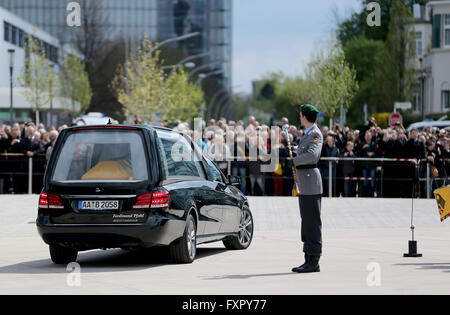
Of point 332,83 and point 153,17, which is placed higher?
point 153,17

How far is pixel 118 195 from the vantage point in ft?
42.5

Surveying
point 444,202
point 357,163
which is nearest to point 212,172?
point 444,202

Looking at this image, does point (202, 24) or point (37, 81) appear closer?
point (37, 81)

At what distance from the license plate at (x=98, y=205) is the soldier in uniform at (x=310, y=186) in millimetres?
2193

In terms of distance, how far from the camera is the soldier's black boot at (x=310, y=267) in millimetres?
12484

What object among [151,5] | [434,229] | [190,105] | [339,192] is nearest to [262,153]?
[339,192]

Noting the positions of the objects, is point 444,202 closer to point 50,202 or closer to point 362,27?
point 50,202

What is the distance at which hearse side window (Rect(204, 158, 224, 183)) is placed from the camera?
1485cm

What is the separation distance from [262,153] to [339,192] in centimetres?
241

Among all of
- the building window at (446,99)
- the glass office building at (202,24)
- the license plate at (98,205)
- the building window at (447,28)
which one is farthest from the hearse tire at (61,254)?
the glass office building at (202,24)

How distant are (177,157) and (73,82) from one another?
6769 cm

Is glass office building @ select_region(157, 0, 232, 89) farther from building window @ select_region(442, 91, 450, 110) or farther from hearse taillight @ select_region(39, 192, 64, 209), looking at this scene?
hearse taillight @ select_region(39, 192, 64, 209)

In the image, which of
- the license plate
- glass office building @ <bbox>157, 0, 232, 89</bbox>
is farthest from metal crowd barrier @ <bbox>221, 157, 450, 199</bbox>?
glass office building @ <bbox>157, 0, 232, 89</bbox>
